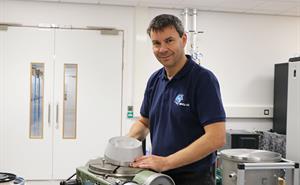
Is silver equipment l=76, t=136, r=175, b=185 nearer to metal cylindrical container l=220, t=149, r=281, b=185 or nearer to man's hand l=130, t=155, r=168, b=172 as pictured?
man's hand l=130, t=155, r=168, b=172

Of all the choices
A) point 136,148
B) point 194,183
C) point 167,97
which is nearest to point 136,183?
point 136,148

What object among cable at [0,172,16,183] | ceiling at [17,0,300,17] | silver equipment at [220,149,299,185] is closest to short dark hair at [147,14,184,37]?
cable at [0,172,16,183]

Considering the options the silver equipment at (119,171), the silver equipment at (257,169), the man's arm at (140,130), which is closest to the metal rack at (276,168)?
the silver equipment at (257,169)

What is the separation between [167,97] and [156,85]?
146mm

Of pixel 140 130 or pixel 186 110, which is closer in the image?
pixel 186 110

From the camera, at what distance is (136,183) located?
48.9 inches

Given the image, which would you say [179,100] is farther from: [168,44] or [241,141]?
[241,141]

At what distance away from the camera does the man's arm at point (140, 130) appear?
1.75 metres

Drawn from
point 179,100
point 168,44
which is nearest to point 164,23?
point 168,44

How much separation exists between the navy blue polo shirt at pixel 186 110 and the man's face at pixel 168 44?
0.31 feet

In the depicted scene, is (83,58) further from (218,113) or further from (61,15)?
(218,113)

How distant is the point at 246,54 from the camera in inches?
203

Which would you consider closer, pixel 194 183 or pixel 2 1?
pixel 194 183

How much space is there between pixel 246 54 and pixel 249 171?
279cm
